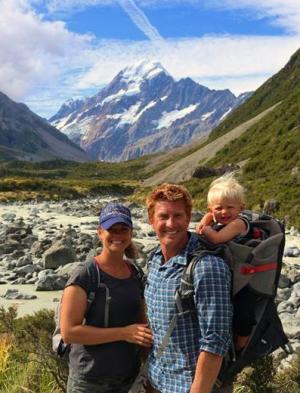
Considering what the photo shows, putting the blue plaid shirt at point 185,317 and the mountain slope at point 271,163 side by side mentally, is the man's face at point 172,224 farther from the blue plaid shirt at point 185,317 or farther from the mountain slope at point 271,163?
the mountain slope at point 271,163

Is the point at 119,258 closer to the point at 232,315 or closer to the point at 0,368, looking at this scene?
the point at 232,315

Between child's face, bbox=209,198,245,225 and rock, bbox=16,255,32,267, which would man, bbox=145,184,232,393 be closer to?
child's face, bbox=209,198,245,225

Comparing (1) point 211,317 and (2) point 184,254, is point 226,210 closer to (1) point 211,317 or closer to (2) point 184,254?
(2) point 184,254

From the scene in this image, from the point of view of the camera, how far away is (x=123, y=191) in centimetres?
11119

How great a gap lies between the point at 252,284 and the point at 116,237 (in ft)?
4.28

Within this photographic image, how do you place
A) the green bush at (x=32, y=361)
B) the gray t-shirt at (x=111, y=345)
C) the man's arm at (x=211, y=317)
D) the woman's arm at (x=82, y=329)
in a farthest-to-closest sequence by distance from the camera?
the green bush at (x=32, y=361), the gray t-shirt at (x=111, y=345), the woman's arm at (x=82, y=329), the man's arm at (x=211, y=317)

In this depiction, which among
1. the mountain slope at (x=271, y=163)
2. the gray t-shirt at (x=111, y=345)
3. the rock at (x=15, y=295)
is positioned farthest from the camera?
the mountain slope at (x=271, y=163)

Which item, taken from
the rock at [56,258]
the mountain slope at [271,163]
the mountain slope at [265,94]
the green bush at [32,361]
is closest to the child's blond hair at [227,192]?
the green bush at [32,361]

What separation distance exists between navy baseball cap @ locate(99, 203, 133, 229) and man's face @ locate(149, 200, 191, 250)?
475 millimetres

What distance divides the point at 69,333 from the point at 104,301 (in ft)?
1.26

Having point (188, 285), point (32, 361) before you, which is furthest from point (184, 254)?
point (32, 361)

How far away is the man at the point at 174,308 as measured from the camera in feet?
12.8

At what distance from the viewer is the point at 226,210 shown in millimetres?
4824

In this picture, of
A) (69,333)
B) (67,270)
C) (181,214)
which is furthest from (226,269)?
(67,270)
